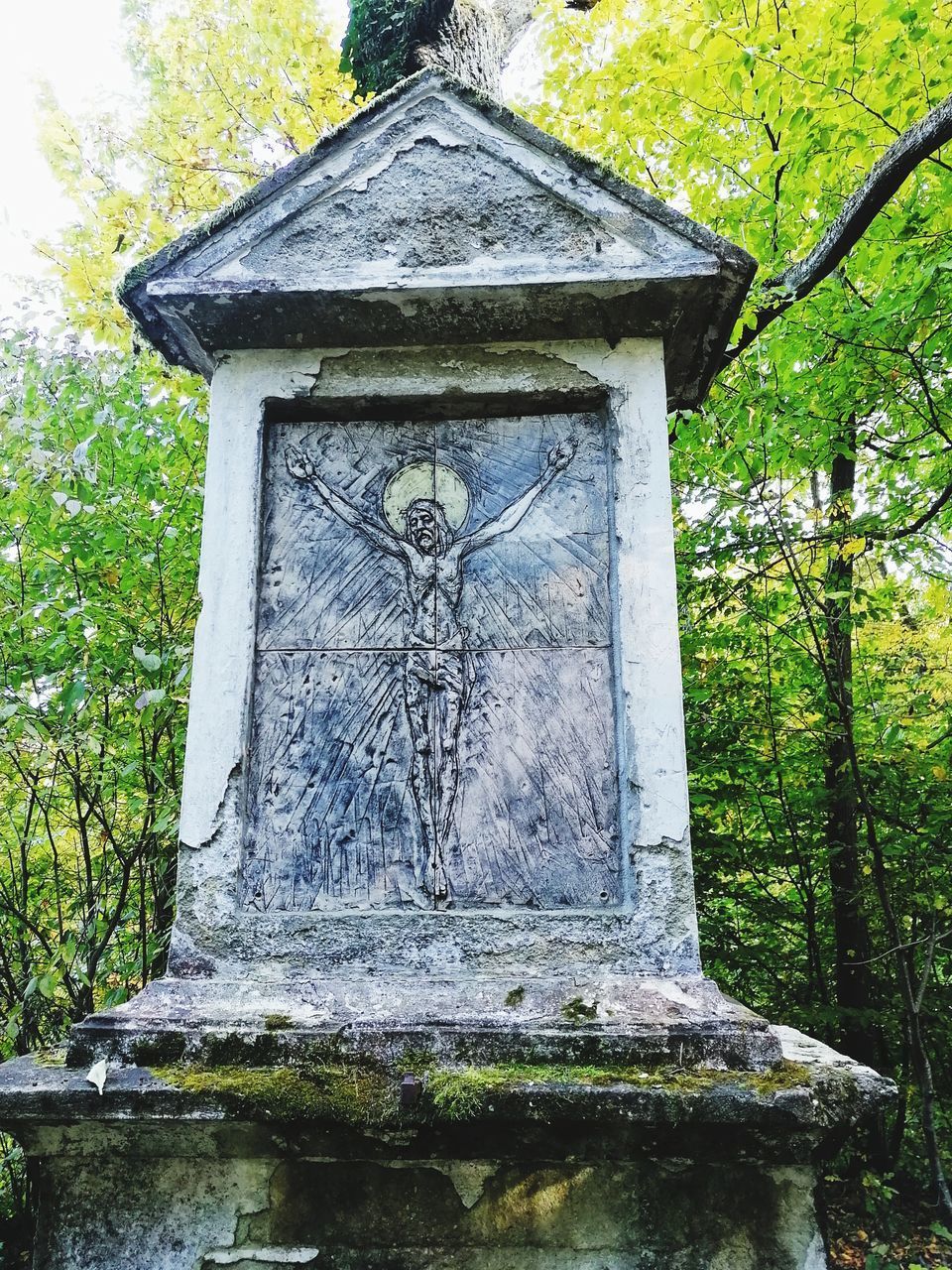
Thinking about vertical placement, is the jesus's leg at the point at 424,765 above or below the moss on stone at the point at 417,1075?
above

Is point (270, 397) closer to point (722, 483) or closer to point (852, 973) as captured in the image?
point (722, 483)

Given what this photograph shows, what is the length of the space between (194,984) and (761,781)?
4.21 meters

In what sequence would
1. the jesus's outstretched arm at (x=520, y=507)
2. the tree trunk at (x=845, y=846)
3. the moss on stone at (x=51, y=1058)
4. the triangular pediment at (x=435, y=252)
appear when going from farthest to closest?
the tree trunk at (x=845, y=846) < the jesus's outstretched arm at (x=520, y=507) < the triangular pediment at (x=435, y=252) < the moss on stone at (x=51, y=1058)

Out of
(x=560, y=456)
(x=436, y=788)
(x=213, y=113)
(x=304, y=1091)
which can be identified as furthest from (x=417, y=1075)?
(x=213, y=113)

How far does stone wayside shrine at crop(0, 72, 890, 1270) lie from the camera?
74.3 inches

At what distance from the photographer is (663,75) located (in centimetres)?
573

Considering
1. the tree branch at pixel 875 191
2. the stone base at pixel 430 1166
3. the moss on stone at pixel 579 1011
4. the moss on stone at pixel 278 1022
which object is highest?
the tree branch at pixel 875 191

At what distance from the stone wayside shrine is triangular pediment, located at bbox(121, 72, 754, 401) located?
0.4 inches

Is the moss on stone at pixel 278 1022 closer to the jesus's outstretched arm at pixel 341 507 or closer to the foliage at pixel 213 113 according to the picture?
the jesus's outstretched arm at pixel 341 507

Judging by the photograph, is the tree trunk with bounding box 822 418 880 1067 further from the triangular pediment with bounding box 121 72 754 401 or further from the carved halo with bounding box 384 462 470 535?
the carved halo with bounding box 384 462 470 535

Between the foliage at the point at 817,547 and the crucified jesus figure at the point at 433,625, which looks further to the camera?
the foliage at the point at 817,547

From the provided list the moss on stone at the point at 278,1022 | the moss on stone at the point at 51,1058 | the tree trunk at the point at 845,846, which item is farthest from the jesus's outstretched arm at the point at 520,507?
the tree trunk at the point at 845,846

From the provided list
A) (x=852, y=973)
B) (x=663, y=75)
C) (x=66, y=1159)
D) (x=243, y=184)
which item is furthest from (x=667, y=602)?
(x=243, y=184)

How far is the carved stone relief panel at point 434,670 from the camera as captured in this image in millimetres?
2318
